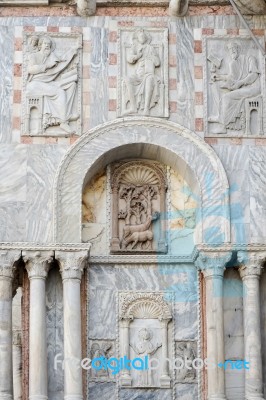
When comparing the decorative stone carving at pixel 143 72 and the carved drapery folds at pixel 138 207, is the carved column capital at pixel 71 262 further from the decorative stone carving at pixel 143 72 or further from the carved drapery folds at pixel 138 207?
the decorative stone carving at pixel 143 72

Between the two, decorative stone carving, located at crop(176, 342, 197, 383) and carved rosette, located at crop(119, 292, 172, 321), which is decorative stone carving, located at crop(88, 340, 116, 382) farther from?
decorative stone carving, located at crop(176, 342, 197, 383)

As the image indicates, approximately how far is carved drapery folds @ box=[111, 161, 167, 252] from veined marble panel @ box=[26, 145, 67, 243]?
3.54 feet

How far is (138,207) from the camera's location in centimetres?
2041

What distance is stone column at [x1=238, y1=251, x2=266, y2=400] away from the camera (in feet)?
63.3

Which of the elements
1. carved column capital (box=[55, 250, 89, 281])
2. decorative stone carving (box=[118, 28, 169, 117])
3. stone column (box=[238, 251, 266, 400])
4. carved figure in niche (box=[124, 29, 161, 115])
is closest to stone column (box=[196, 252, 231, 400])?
stone column (box=[238, 251, 266, 400])

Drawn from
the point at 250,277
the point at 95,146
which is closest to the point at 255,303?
the point at 250,277

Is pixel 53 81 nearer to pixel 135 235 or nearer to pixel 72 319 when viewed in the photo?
pixel 135 235

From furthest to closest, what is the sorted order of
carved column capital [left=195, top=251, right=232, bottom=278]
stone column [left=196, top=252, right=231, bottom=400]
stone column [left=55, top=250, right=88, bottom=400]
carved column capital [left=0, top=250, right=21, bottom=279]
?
carved column capital [left=195, top=251, right=232, bottom=278] → carved column capital [left=0, top=250, right=21, bottom=279] → stone column [left=196, top=252, right=231, bottom=400] → stone column [left=55, top=250, right=88, bottom=400]

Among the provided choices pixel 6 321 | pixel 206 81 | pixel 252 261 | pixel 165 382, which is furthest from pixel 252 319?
pixel 206 81

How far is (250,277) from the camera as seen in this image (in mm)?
19625

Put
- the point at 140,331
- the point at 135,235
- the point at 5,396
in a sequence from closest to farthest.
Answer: the point at 5,396
the point at 140,331
the point at 135,235

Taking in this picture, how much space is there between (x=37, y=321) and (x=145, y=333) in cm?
169

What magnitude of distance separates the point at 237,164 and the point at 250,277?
1761mm

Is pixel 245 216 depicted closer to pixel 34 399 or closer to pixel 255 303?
pixel 255 303
